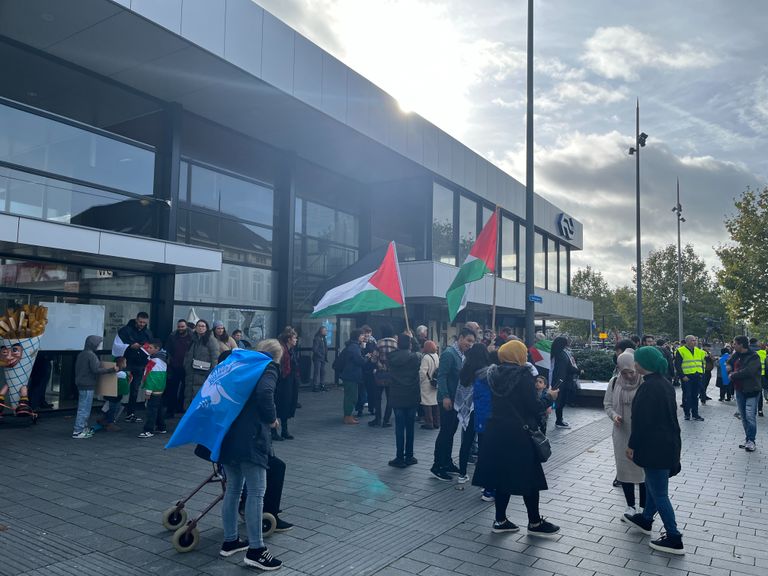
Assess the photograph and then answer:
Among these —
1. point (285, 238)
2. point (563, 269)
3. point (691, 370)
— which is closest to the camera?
point (691, 370)

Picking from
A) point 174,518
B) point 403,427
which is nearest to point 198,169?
point 403,427

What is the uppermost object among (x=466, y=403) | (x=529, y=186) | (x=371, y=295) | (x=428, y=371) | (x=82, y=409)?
(x=529, y=186)

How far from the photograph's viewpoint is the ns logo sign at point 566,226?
109ft

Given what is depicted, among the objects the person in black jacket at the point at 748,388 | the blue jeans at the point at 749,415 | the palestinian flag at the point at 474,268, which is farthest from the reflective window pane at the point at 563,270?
the blue jeans at the point at 749,415

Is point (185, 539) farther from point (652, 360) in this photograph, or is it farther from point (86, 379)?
point (86, 379)

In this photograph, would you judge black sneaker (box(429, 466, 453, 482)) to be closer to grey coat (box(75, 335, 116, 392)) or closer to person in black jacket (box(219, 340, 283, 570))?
person in black jacket (box(219, 340, 283, 570))

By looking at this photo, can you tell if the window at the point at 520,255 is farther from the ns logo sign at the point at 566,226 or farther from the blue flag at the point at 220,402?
the blue flag at the point at 220,402

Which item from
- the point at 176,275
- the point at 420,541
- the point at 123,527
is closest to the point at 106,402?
the point at 176,275

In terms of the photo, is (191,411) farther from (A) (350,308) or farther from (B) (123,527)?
(A) (350,308)

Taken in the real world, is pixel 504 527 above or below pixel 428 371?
below

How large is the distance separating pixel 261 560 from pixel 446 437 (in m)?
3.31

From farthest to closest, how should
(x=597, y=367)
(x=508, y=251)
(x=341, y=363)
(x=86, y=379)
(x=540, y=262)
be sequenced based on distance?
(x=540, y=262)
(x=508, y=251)
(x=597, y=367)
(x=341, y=363)
(x=86, y=379)

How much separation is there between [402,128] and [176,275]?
7.89 meters

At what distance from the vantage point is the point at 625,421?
6.12 meters
